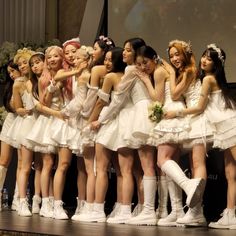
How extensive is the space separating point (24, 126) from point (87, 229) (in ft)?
6.58

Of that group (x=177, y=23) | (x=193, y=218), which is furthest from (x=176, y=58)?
(x=177, y=23)

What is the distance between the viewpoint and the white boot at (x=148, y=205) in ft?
22.8

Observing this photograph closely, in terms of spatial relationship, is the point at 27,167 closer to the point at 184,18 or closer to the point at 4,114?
the point at 4,114

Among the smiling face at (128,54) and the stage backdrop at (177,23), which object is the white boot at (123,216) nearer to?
the smiling face at (128,54)

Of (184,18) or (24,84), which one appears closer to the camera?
(24,84)

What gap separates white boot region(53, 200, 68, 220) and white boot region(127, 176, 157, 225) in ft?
2.79

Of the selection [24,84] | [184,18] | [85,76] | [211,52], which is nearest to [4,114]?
[24,84]

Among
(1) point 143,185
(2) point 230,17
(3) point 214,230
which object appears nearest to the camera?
(3) point 214,230

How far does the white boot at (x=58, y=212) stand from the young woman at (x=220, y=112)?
1.50 meters

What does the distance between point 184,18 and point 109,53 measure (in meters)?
2.31

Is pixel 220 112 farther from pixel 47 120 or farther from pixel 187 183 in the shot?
pixel 47 120

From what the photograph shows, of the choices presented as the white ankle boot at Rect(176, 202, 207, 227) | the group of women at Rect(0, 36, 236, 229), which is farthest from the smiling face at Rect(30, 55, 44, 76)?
the white ankle boot at Rect(176, 202, 207, 227)

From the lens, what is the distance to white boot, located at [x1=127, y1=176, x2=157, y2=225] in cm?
695

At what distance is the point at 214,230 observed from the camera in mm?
6648
